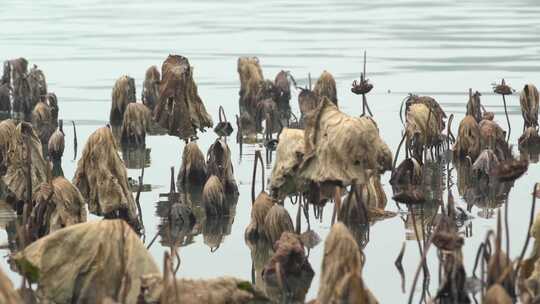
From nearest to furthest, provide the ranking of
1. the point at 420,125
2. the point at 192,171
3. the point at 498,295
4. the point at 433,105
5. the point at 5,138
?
1. the point at 498,295
2. the point at 5,138
3. the point at 420,125
4. the point at 192,171
5. the point at 433,105

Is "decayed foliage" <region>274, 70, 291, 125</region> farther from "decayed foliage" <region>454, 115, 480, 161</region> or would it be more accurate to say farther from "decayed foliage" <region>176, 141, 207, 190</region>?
"decayed foliage" <region>176, 141, 207, 190</region>

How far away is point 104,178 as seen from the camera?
7277mm

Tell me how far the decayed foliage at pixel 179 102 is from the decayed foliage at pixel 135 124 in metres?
1.46

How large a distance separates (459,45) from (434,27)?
433cm

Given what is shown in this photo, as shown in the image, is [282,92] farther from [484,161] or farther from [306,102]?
[484,161]

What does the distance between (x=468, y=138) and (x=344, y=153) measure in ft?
14.5

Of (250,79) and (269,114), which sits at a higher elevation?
(250,79)

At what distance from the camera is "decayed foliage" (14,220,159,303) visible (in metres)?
5.09

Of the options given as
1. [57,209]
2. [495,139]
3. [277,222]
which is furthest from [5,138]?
[495,139]

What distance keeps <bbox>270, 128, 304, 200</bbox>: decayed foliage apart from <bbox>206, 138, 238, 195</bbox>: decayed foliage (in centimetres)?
261

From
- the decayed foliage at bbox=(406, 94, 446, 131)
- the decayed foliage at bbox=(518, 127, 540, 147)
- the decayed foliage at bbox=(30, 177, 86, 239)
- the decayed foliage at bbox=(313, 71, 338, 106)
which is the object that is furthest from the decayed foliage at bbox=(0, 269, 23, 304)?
the decayed foliage at bbox=(313, 71, 338, 106)

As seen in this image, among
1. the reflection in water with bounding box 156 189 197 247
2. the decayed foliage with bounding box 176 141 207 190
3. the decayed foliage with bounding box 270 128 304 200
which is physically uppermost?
the decayed foliage with bounding box 270 128 304 200

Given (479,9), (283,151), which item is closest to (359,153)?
(283,151)

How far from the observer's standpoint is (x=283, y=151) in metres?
6.39
